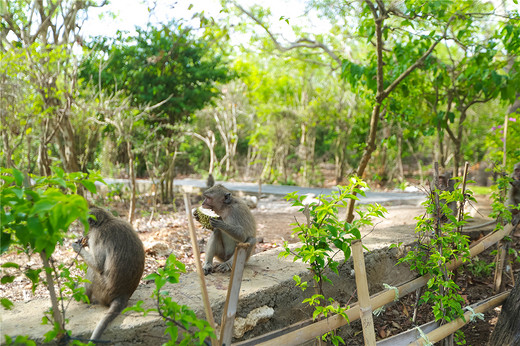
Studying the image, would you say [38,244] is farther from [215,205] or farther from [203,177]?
[203,177]

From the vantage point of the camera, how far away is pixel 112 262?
3.20 metres

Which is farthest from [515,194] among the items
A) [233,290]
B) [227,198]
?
[233,290]

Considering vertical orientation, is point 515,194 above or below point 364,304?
above

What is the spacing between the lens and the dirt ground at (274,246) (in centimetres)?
486

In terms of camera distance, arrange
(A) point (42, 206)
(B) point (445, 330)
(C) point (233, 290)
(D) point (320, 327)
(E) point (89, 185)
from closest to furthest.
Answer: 1. (A) point (42, 206)
2. (E) point (89, 185)
3. (C) point (233, 290)
4. (D) point (320, 327)
5. (B) point (445, 330)

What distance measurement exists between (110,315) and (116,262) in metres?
0.43

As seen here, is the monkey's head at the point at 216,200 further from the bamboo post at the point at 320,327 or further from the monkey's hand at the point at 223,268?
the bamboo post at the point at 320,327

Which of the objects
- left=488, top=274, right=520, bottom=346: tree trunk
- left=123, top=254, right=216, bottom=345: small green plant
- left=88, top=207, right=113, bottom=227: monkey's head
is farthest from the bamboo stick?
left=88, top=207, right=113, bottom=227: monkey's head

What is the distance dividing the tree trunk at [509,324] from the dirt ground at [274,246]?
0.83m

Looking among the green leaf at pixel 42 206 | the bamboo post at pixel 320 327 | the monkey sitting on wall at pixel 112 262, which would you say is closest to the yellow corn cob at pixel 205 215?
the monkey sitting on wall at pixel 112 262

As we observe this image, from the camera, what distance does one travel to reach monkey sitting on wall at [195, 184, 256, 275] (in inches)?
168

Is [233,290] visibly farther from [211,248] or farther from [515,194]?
[515,194]

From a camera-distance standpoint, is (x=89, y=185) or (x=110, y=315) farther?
(x=110, y=315)

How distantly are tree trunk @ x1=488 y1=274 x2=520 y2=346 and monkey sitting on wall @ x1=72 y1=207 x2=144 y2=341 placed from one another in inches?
134
